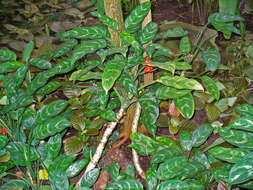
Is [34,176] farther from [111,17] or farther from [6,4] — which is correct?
[6,4]

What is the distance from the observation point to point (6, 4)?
2967mm

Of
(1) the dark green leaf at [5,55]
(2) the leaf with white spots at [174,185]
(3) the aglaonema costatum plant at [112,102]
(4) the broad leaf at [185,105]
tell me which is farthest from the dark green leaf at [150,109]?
(1) the dark green leaf at [5,55]

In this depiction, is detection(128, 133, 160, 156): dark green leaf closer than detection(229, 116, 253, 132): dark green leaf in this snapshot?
No

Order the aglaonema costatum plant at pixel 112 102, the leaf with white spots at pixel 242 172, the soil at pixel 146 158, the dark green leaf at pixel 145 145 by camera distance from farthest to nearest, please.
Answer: the soil at pixel 146 158 < the dark green leaf at pixel 145 145 < the aglaonema costatum plant at pixel 112 102 < the leaf with white spots at pixel 242 172

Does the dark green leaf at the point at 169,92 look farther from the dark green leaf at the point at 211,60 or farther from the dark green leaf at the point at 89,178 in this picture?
the dark green leaf at the point at 89,178

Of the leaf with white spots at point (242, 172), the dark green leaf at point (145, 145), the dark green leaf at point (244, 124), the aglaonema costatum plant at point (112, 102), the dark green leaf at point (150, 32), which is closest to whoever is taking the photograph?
the leaf with white spots at point (242, 172)

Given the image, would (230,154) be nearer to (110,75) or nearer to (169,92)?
(169,92)

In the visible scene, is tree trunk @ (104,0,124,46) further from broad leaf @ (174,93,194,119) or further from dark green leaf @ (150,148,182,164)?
dark green leaf @ (150,148,182,164)

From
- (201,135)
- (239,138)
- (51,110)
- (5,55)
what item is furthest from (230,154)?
(5,55)

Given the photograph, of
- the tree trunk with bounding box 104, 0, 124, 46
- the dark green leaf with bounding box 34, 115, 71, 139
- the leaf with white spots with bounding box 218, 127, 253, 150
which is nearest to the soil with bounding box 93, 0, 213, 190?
the dark green leaf with bounding box 34, 115, 71, 139

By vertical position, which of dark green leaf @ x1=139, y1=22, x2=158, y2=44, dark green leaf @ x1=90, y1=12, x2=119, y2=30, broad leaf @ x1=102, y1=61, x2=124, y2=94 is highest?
dark green leaf @ x1=90, y1=12, x2=119, y2=30

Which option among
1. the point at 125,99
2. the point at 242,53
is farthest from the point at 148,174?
the point at 242,53

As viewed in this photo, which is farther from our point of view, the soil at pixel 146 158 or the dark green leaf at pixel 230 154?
the soil at pixel 146 158

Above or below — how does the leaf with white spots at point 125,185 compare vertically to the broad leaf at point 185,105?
below
